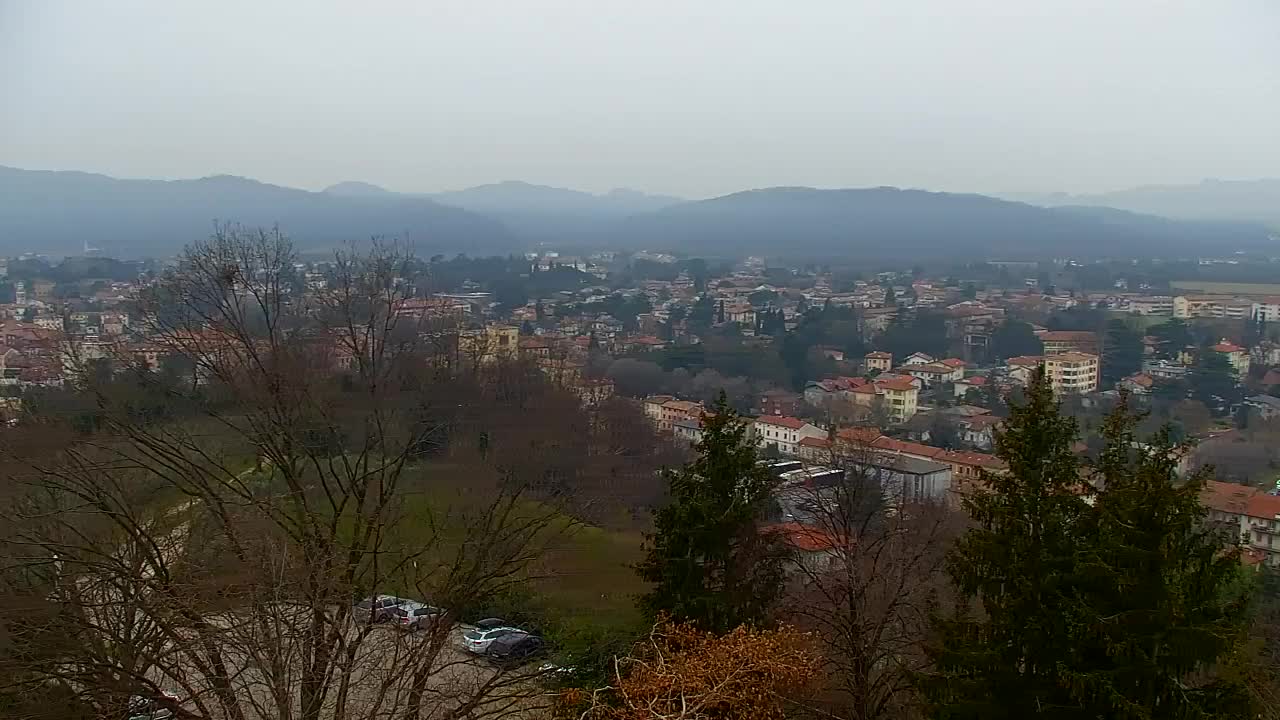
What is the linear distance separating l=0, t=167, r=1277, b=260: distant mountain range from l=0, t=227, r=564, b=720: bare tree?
41395mm

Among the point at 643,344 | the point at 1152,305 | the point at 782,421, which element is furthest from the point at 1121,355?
the point at 1152,305

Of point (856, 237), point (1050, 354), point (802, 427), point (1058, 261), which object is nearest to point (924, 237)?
point (856, 237)

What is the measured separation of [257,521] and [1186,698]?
5580mm

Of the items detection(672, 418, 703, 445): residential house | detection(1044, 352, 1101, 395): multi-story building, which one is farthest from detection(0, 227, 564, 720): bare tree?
detection(1044, 352, 1101, 395): multi-story building

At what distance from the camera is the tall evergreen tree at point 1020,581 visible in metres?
3.99

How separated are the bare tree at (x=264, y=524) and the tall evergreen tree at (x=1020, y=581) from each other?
2.13m

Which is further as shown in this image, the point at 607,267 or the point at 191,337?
the point at 607,267

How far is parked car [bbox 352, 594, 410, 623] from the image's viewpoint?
17.2ft

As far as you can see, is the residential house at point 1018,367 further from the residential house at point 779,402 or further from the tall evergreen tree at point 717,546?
the tall evergreen tree at point 717,546

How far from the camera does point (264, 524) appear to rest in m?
6.37

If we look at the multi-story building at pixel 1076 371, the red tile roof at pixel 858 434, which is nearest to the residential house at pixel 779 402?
the red tile roof at pixel 858 434

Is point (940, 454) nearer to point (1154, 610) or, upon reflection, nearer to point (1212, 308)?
point (1154, 610)

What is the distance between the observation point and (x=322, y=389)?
25.7ft

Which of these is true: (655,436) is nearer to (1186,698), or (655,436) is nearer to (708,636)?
(708,636)
